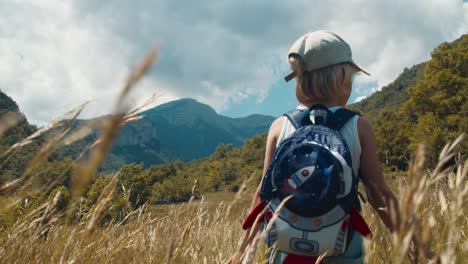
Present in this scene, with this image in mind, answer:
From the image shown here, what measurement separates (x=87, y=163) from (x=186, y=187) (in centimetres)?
5435

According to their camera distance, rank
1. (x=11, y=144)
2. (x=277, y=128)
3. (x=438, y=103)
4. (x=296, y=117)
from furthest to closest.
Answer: (x=438, y=103), (x=277, y=128), (x=296, y=117), (x=11, y=144)

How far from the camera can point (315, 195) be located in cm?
164

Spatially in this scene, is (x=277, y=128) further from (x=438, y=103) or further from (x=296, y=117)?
(x=438, y=103)

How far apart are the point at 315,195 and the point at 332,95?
62 centimetres

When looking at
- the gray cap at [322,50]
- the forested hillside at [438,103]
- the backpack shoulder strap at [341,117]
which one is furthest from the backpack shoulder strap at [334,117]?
the forested hillside at [438,103]

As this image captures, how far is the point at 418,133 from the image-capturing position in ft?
78.1

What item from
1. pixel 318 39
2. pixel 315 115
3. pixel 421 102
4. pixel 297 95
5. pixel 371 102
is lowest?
pixel 315 115

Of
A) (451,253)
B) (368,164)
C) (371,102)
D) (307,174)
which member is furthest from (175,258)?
(371,102)

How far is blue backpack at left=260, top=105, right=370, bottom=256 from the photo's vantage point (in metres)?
1.65

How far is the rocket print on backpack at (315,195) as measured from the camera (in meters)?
1.65

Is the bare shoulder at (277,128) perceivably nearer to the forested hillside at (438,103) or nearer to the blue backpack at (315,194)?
the blue backpack at (315,194)

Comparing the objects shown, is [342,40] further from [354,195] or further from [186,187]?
[186,187]

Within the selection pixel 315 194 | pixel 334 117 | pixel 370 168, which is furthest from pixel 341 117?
pixel 315 194

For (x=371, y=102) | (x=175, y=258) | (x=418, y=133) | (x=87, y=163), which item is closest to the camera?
(x=87, y=163)
